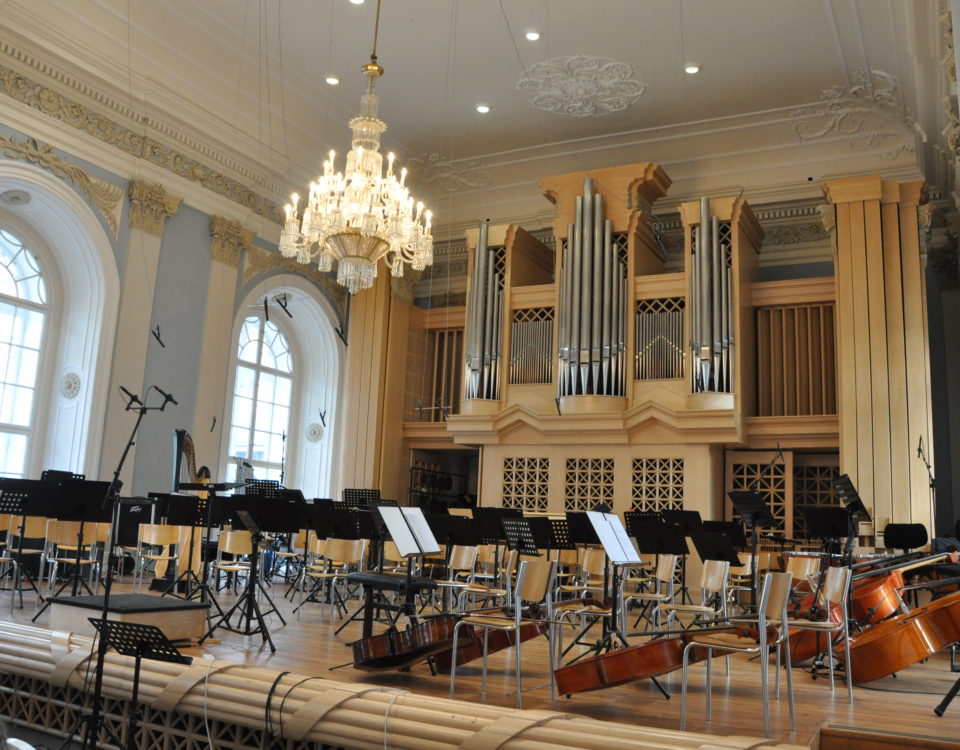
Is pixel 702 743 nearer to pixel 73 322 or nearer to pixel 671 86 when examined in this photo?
pixel 73 322

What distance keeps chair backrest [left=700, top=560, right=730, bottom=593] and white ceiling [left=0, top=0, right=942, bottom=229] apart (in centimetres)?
673

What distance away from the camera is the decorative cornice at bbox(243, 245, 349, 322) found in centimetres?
1232

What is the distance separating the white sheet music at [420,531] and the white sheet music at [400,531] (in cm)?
5

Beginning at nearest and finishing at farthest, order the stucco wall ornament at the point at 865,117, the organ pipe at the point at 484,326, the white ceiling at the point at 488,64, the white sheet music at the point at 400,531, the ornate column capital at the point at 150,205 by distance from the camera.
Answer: the white sheet music at the point at 400,531 → the white ceiling at the point at 488,64 → the ornate column capital at the point at 150,205 → the stucco wall ornament at the point at 865,117 → the organ pipe at the point at 484,326

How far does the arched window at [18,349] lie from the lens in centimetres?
1001

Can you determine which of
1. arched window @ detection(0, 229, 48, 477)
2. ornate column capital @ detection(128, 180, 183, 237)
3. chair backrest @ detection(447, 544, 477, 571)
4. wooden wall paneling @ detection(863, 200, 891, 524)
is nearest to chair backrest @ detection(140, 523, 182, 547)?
chair backrest @ detection(447, 544, 477, 571)

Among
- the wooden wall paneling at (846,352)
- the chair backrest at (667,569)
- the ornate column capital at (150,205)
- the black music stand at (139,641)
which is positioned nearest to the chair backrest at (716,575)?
the chair backrest at (667,569)

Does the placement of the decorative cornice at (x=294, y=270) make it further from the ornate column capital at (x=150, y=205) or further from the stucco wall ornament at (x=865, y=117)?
the stucco wall ornament at (x=865, y=117)

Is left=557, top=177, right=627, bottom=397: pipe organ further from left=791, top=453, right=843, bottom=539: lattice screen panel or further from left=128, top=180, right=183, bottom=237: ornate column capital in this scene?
left=128, top=180, right=183, bottom=237: ornate column capital

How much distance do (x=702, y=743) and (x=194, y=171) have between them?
1010 cm

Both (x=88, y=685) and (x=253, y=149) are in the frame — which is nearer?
(x=88, y=685)

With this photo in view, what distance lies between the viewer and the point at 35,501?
6.55 metres

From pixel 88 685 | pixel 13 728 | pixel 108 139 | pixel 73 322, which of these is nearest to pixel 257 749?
pixel 88 685

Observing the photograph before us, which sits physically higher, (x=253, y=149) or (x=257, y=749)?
(x=253, y=149)
